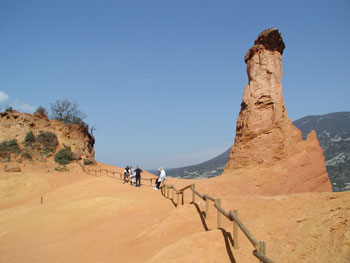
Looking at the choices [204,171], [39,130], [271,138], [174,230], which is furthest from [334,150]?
[174,230]

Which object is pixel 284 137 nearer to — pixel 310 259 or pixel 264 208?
pixel 264 208

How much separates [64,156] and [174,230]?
2817cm

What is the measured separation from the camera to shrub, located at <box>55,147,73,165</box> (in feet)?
104

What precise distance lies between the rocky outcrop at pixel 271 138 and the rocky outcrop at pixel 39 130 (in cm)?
2519

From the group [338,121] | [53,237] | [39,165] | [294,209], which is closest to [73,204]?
[53,237]

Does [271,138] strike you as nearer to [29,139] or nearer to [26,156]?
[26,156]

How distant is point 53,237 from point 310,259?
9099 mm

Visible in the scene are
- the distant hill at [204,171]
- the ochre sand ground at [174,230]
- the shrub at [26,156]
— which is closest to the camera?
the ochre sand ground at [174,230]

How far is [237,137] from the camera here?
16219 millimetres

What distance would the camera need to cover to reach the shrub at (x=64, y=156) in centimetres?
3184

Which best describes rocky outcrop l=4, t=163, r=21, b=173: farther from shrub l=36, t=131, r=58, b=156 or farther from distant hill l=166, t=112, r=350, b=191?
distant hill l=166, t=112, r=350, b=191

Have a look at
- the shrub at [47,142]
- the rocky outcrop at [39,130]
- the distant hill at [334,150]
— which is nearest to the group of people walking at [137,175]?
the distant hill at [334,150]

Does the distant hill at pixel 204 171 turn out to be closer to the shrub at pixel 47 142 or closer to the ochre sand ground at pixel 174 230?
the shrub at pixel 47 142

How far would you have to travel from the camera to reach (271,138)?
46.5 feet
